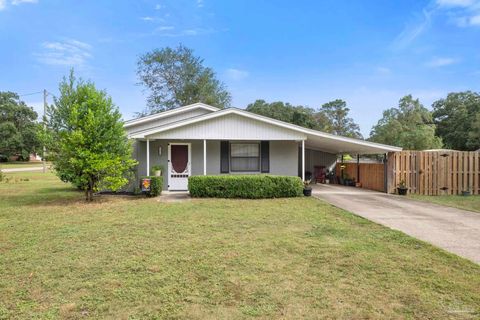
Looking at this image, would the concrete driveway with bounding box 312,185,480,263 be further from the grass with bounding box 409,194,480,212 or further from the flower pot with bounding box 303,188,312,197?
the flower pot with bounding box 303,188,312,197

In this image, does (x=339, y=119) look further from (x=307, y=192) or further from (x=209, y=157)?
(x=307, y=192)

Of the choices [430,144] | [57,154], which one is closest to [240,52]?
[57,154]

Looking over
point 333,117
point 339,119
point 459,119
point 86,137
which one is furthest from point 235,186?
point 339,119

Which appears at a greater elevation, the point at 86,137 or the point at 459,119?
the point at 459,119

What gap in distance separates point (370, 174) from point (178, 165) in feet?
31.8

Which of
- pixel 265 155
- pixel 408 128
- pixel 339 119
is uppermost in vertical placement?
pixel 339 119

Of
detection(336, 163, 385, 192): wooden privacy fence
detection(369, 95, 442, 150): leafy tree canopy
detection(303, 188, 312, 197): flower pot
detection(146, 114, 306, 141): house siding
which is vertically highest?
detection(369, 95, 442, 150): leafy tree canopy

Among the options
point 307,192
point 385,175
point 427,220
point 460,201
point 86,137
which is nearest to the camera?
point 427,220

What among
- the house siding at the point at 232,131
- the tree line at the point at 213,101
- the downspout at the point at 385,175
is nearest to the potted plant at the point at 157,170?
the house siding at the point at 232,131

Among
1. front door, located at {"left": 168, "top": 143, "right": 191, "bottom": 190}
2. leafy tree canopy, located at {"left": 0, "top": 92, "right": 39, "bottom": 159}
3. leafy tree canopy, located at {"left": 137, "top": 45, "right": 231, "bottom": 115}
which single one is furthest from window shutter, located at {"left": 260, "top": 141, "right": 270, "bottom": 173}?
leafy tree canopy, located at {"left": 0, "top": 92, "right": 39, "bottom": 159}

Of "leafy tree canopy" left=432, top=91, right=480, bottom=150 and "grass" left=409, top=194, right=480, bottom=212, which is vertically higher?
"leafy tree canopy" left=432, top=91, right=480, bottom=150

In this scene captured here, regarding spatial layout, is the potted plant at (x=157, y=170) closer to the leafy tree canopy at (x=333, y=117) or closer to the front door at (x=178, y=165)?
the front door at (x=178, y=165)

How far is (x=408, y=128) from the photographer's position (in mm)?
34250

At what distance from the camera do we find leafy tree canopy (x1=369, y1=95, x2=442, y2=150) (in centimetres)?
3047
